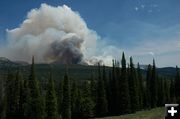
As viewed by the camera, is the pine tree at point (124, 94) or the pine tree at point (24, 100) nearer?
the pine tree at point (24, 100)

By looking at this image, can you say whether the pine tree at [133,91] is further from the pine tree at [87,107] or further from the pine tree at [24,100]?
the pine tree at [24,100]

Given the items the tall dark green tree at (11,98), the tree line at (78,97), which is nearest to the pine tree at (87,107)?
the tree line at (78,97)

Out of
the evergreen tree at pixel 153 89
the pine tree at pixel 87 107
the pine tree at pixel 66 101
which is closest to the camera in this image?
the pine tree at pixel 66 101

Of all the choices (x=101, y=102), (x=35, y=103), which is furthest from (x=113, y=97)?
(x=35, y=103)

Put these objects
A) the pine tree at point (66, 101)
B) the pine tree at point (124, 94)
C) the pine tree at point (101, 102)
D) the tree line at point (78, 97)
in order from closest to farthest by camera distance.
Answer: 1. the tree line at point (78, 97)
2. the pine tree at point (66, 101)
3. the pine tree at point (124, 94)
4. the pine tree at point (101, 102)

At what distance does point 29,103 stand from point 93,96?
30.4 meters

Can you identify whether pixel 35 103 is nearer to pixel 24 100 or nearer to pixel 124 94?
pixel 24 100

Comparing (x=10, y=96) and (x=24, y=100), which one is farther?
(x=10, y=96)

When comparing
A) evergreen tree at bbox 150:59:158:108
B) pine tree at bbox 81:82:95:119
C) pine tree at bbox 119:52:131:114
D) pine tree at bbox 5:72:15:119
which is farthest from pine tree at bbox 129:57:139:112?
pine tree at bbox 5:72:15:119

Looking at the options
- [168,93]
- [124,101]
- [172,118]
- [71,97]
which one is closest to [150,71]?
[168,93]

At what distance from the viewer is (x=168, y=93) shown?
14512 centimetres

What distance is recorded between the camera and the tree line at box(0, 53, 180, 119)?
344 ft

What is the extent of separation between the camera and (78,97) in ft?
405

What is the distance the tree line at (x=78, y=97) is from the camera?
10494cm
